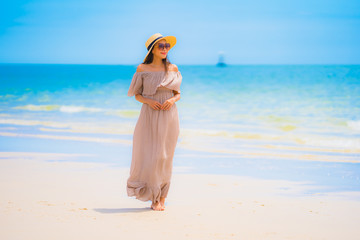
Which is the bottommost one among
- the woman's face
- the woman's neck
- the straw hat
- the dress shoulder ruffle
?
the dress shoulder ruffle

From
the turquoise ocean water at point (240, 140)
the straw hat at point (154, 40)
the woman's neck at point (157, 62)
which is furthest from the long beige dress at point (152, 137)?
the turquoise ocean water at point (240, 140)

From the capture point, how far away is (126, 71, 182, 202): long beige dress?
482 centimetres

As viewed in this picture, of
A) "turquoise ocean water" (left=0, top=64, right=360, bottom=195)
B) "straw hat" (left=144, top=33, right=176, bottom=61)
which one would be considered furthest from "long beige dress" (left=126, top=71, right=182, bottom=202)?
"turquoise ocean water" (left=0, top=64, right=360, bottom=195)

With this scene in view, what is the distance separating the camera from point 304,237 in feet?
13.4

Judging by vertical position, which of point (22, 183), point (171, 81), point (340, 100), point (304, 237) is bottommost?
point (304, 237)

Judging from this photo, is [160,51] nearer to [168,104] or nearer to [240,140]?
[168,104]

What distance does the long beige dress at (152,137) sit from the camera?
4820 mm

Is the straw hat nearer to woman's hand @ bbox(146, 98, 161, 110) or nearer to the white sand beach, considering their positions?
woman's hand @ bbox(146, 98, 161, 110)

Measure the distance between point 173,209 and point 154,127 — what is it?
90 centimetres

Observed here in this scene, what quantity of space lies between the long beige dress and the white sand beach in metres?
0.26

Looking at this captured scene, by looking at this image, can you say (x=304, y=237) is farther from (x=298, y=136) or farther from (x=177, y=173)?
(x=298, y=136)

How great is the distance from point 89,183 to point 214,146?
404 cm

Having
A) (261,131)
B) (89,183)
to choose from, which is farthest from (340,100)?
(89,183)

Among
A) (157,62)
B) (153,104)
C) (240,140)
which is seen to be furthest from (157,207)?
(240,140)
